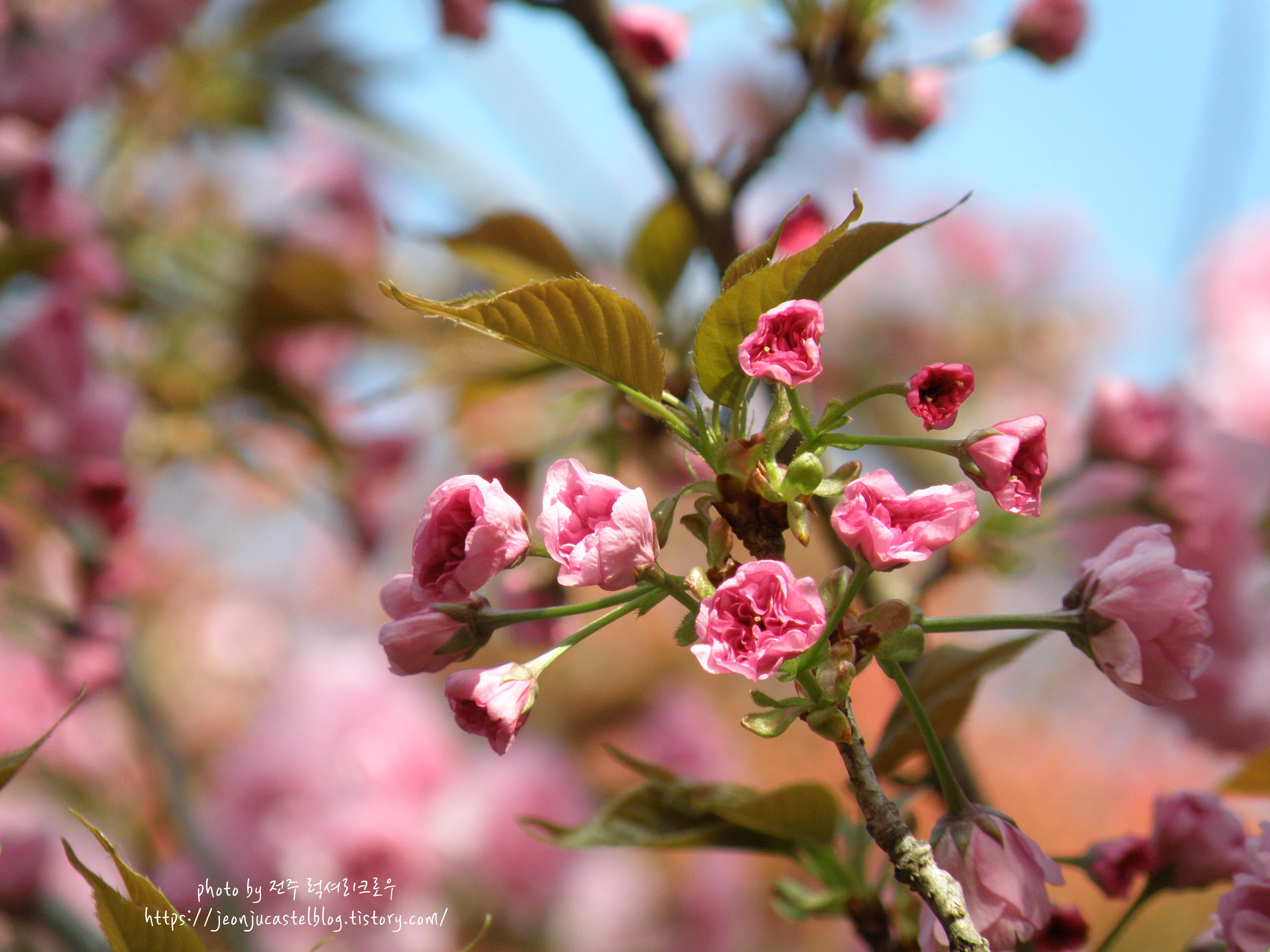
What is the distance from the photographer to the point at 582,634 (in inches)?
12.2

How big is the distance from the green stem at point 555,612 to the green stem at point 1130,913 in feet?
0.95

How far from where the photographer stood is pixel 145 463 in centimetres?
114

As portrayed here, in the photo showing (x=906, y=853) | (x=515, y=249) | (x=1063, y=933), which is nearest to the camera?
(x=906, y=853)

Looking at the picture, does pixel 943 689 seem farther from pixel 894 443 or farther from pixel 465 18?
pixel 465 18

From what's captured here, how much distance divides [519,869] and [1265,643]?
36.3 inches

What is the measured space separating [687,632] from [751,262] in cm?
13

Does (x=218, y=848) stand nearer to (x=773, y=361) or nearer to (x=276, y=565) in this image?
(x=773, y=361)

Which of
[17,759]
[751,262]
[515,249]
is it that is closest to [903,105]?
[515,249]

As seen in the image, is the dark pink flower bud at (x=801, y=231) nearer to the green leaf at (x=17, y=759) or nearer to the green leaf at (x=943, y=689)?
the green leaf at (x=943, y=689)

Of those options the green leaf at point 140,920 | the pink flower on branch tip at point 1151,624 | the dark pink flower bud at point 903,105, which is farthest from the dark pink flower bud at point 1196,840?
the dark pink flower bud at point 903,105

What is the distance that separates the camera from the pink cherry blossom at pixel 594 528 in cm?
29

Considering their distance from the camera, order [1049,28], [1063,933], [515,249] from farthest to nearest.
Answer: [1049,28] < [515,249] < [1063,933]

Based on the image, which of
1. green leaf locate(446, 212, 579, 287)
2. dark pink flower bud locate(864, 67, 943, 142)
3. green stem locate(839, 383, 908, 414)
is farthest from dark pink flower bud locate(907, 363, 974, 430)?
dark pink flower bud locate(864, 67, 943, 142)

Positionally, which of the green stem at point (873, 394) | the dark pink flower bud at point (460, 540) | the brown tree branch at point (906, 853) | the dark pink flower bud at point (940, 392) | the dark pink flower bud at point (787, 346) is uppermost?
the dark pink flower bud at point (787, 346)
